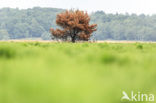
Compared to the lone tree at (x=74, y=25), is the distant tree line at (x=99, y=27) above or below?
below

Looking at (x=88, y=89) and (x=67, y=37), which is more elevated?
(x=88, y=89)

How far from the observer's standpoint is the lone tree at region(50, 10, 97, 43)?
34159 mm

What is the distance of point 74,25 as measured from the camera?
3362 cm

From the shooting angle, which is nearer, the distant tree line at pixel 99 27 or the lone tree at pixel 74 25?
the lone tree at pixel 74 25

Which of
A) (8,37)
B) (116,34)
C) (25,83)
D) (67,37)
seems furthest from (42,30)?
(25,83)

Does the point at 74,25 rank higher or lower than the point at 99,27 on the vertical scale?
higher

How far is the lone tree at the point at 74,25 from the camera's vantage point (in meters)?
34.2

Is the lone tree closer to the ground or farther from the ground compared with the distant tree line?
farther from the ground

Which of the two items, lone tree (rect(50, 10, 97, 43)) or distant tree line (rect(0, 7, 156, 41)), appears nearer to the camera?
lone tree (rect(50, 10, 97, 43))

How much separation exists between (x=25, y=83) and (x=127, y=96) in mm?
383

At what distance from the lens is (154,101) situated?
3.14ft

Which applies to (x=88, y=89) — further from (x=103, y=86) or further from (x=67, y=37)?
(x=67, y=37)

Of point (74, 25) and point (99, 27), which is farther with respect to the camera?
point (99, 27)

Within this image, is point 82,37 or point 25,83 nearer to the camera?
point 25,83
